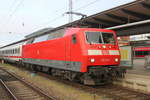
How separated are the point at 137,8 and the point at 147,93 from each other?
4794 millimetres

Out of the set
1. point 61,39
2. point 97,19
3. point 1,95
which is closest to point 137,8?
point 97,19

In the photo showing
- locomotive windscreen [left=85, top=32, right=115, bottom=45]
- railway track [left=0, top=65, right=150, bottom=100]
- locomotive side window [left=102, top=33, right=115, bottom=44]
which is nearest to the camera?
railway track [left=0, top=65, right=150, bottom=100]

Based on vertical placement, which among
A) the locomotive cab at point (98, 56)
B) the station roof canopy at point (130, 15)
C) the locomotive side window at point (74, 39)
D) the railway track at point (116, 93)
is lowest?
the railway track at point (116, 93)

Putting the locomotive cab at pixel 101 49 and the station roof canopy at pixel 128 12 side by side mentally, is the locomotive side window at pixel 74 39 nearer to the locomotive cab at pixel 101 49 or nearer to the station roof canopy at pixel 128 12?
the locomotive cab at pixel 101 49

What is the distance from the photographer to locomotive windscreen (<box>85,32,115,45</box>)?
9.82m

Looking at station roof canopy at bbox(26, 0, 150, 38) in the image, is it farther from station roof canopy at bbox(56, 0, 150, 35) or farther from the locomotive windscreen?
the locomotive windscreen

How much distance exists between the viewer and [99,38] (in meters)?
10.0

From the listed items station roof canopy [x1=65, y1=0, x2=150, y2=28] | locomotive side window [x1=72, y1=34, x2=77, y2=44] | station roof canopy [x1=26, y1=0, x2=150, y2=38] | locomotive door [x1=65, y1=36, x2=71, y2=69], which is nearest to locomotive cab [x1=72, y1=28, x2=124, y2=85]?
locomotive side window [x1=72, y1=34, x2=77, y2=44]

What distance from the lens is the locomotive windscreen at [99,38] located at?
387 inches

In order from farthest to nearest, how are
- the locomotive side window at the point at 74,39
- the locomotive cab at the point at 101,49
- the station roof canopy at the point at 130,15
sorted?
the station roof canopy at the point at 130,15 < the locomotive side window at the point at 74,39 < the locomotive cab at the point at 101,49

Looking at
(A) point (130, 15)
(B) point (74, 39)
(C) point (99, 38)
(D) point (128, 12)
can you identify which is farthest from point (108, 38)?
(A) point (130, 15)

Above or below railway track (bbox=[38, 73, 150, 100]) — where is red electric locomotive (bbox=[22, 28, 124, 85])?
above

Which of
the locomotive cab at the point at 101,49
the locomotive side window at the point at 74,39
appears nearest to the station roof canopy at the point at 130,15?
the locomotive cab at the point at 101,49

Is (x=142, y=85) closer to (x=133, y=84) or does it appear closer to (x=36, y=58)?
(x=133, y=84)
